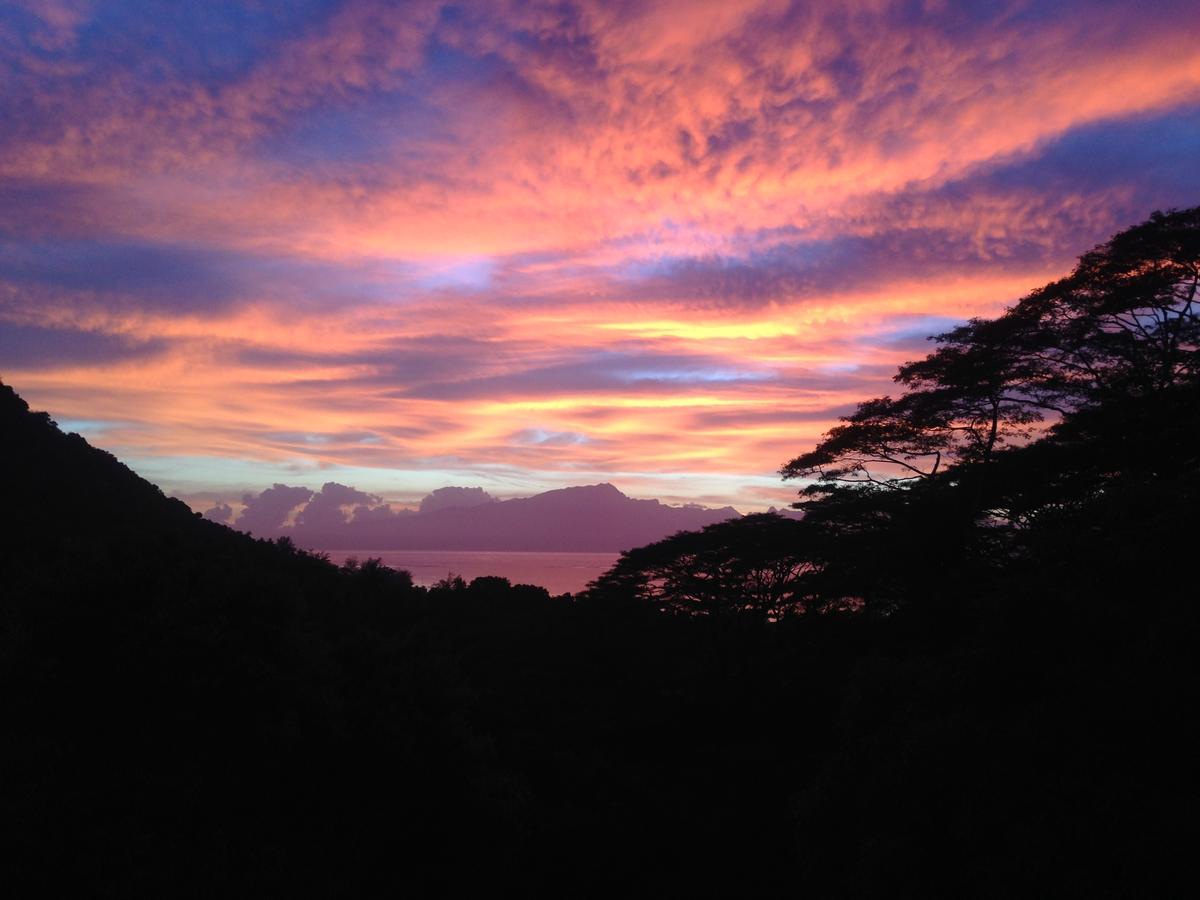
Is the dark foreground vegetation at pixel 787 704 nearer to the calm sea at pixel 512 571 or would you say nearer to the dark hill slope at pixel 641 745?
the dark hill slope at pixel 641 745

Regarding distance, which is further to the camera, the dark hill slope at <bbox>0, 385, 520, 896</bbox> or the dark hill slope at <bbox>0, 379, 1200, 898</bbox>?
the dark hill slope at <bbox>0, 385, 520, 896</bbox>

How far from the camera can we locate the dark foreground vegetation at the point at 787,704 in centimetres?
512

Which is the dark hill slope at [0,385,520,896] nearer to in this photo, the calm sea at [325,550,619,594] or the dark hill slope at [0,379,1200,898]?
the dark hill slope at [0,379,1200,898]

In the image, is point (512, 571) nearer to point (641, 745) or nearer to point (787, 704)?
point (787, 704)

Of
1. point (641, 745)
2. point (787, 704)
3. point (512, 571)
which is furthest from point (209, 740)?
point (512, 571)

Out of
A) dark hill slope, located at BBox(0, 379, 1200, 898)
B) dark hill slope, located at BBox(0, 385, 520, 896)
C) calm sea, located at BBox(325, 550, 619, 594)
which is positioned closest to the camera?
dark hill slope, located at BBox(0, 379, 1200, 898)

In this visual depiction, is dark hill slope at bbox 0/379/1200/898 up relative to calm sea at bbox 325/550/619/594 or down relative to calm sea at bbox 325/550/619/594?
up

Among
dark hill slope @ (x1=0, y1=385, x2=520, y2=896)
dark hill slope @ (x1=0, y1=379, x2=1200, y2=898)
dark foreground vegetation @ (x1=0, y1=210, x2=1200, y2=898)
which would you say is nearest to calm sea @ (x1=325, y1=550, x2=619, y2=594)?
dark foreground vegetation @ (x1=0, y1=210, x2=1200, y2=898)

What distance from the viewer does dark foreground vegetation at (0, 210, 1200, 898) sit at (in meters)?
5.12

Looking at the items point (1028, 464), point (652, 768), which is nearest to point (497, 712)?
point (652, 768)

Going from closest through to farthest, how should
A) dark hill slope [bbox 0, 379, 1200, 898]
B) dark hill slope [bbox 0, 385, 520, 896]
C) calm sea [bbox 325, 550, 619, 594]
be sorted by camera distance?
1. dark hill slope [bbox 0, 379, 1200, 898]
2. dark hill slope [bbox 0, 385, 520, 896]
3. calm sea [bbox 325, 550, 619, 594]

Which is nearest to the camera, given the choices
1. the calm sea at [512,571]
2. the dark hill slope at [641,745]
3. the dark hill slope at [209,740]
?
the dark hill slope at [641,745]

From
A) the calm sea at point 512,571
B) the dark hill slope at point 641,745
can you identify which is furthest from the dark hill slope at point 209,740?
the calm sea at point 512,571

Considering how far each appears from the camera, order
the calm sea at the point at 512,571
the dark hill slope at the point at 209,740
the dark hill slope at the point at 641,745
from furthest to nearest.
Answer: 1. the calm sea at the point at 512,571
2. the dark hill slope at the point at 209,740
3. the dark hill slope at the point at 641,745
